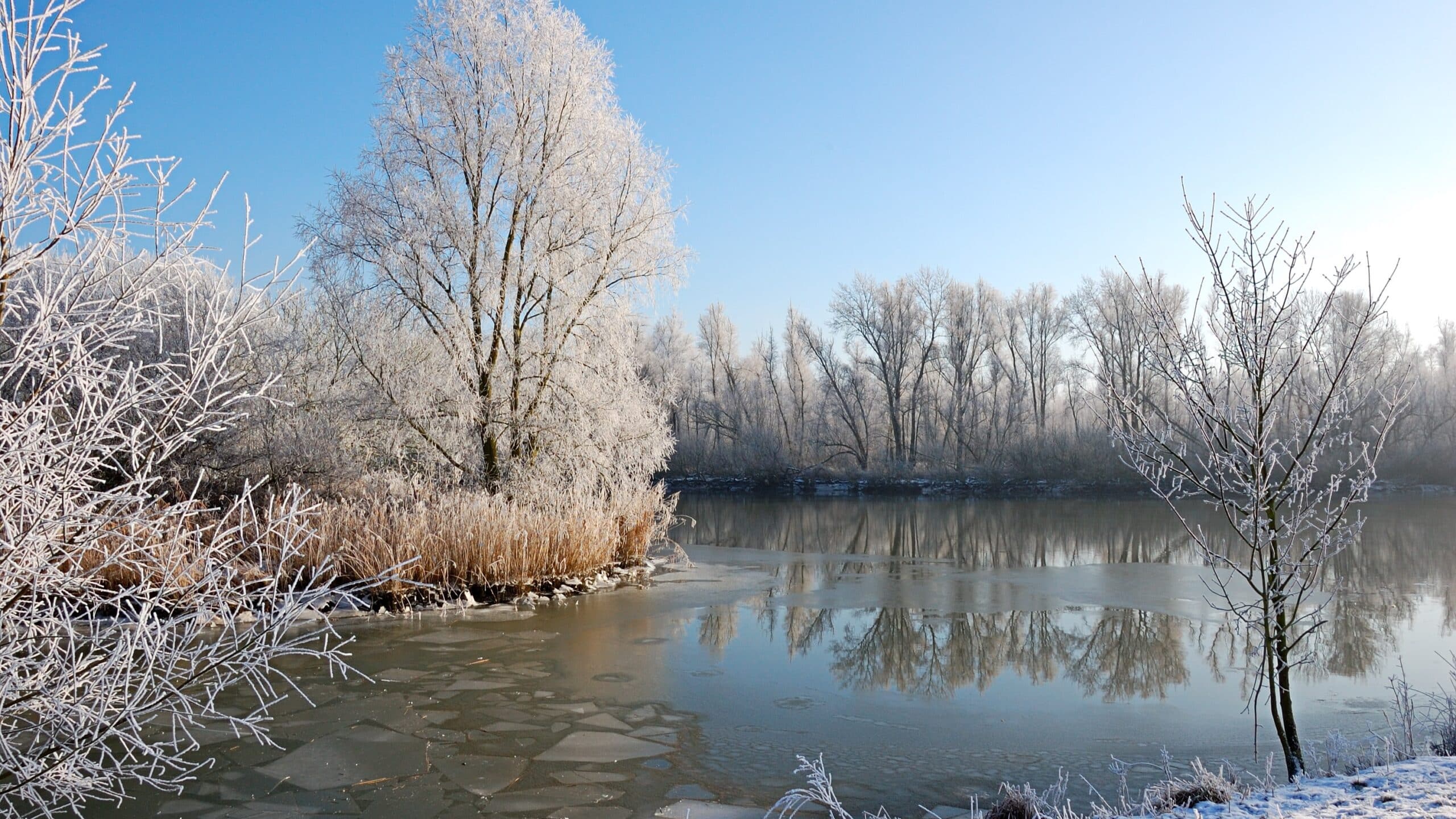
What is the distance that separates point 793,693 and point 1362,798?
405 centimetres

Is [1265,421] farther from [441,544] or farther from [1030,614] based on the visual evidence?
[441,544]

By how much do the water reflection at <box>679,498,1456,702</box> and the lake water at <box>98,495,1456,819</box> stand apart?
0.05 meters

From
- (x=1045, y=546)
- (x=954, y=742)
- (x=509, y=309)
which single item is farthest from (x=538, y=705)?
(x=1045, y=546)

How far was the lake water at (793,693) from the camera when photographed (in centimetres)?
518

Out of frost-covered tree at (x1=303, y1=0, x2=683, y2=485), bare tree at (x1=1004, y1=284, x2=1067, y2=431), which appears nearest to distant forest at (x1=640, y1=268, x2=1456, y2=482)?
bare tree at (x1=1004, y1=284, x2=1067, y2=431)

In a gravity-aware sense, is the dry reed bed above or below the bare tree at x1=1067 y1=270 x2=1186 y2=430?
below

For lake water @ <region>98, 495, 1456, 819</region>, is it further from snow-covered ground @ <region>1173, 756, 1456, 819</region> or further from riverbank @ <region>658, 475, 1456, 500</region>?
riverbank @ <region>658, 475, 1456, 500</region>

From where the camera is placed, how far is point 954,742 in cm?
604

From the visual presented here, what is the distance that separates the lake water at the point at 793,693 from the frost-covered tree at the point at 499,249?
11.5 feet

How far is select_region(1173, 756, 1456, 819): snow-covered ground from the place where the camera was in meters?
3.79

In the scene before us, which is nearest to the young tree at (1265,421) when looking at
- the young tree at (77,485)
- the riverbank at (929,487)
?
the young tree at (77,485)

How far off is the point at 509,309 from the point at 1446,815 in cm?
1269

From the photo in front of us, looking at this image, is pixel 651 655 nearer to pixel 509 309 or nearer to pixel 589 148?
pixel 509 309

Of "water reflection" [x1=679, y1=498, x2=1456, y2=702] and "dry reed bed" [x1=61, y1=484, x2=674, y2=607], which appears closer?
"water reflection" [x1=679, y1=498, x2=1456, y2=702]
